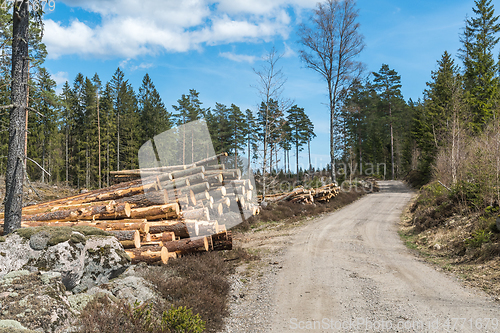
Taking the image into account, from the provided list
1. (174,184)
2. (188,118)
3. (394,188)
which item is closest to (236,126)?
(188,118)

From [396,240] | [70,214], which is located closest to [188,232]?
[70,214]

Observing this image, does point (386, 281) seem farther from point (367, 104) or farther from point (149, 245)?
point (367, 104)

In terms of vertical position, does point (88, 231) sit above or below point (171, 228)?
above

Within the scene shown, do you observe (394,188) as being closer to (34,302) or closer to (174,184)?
(174,184)

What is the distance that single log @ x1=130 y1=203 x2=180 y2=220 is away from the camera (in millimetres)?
8344

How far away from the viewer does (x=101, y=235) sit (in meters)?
5.75

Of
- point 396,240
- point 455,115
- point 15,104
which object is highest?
point 455,115

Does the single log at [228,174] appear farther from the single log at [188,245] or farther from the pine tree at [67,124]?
the pine tree at [67,124]

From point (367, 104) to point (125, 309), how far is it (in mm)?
55277

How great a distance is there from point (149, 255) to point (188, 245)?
1115mm

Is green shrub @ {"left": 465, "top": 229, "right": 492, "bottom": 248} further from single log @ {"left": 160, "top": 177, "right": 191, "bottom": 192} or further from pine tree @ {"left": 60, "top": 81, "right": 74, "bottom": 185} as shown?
pine tree @ {"left": 60, "top": 81, "right": 74, "bottom": 185}

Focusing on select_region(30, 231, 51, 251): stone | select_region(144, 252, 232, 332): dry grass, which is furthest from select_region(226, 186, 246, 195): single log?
select_region(30, 231, 51, 251): stone

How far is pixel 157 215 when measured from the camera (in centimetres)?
840

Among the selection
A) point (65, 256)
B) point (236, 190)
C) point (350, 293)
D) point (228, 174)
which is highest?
point (228, 174)
